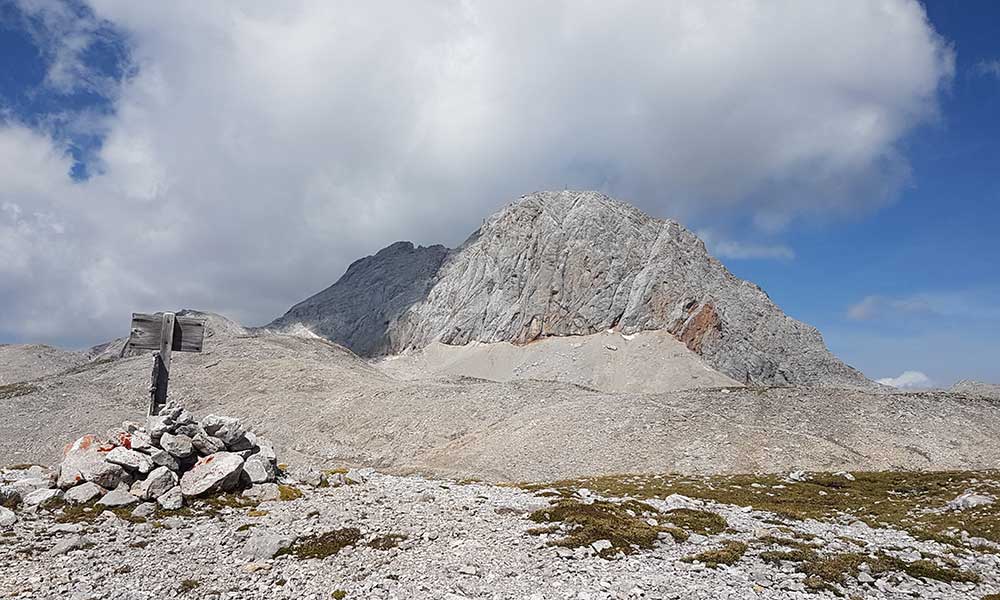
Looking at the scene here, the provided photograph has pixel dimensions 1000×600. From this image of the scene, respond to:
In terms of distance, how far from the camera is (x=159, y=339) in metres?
21.4

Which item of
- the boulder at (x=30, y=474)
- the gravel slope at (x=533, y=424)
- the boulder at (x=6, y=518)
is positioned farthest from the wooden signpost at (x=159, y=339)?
the gravel slope at (x=533, y=424)

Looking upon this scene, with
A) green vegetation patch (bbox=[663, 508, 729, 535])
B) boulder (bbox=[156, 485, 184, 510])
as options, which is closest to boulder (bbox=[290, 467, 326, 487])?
boulder (bbox=[156, 485, 184, 510])

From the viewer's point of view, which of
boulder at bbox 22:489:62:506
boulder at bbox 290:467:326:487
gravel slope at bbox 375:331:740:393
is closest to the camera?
boulder at bbox 22:489:62:506

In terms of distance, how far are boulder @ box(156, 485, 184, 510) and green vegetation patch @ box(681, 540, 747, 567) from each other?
1416 centimetres

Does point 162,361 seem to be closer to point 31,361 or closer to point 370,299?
point 31,361

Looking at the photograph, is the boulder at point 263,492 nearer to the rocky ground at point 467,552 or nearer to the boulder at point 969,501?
the rocky ground at point 467,552

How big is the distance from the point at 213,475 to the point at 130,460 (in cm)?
240

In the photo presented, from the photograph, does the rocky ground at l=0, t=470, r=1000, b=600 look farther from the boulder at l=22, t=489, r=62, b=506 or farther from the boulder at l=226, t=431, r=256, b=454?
the boulder at l=226, t=431, r=256, b=454

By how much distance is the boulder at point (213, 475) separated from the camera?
18.8 meters

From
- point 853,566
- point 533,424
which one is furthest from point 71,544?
point 533,424

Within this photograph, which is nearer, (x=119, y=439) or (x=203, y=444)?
(x=119, y=439)

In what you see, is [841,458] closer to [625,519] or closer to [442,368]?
[625,519]

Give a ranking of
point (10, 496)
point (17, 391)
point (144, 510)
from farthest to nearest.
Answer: point (17, 391) < point (144, 510) < point (10, 496)

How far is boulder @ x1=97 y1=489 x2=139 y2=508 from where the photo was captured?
1728 cm
